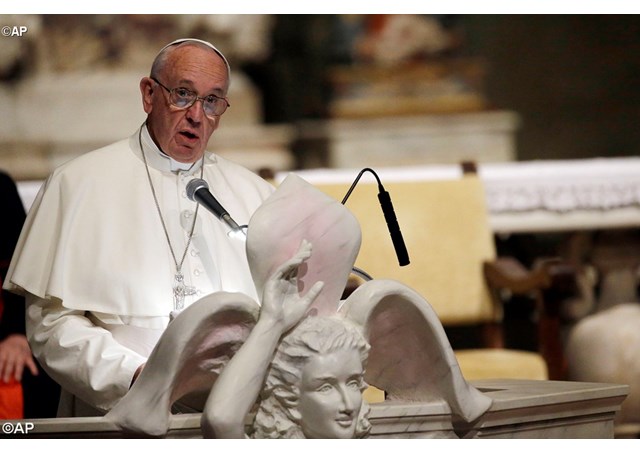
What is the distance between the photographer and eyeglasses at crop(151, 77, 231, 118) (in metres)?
3.88

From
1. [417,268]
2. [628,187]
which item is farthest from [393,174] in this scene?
[628,187]

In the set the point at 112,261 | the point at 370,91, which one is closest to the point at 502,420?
the point at 112,261

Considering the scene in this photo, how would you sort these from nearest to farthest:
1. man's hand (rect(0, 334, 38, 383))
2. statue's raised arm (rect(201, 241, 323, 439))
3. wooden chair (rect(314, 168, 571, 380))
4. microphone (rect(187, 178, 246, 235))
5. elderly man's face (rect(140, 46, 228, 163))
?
statue's raised arm (rect(201, 241, 323, 439)) → microphone (rect(187, 178, 246, 235)) → elderly man's face (rect(140, 46, 228, 163)) → man's hand (rect(0, 334, 38, 383)) → wooden chair (rect(314, 168, 571, 380))

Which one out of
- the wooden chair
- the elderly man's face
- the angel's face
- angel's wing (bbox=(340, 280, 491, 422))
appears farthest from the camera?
the wooden chair

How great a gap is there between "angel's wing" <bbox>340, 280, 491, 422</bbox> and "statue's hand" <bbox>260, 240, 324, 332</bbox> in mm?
157

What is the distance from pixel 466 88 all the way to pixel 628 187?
7.53ft

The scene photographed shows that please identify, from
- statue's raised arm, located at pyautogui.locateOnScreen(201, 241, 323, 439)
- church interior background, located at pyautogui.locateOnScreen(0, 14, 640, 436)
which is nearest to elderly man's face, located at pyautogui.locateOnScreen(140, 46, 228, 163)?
statue's raised arm, located at pyautogui.locateOnScreen(201, 241, 323, 439)

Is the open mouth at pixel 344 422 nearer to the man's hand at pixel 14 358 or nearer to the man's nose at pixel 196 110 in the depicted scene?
the man's nose at pixel 196 110

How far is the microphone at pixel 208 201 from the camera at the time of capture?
3426 millimetres

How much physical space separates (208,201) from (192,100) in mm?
516

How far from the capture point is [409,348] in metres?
3.16

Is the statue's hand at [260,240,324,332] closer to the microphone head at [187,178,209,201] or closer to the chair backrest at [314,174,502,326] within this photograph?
the microphone head at [187,178,209,201]

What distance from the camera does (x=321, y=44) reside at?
327 inches

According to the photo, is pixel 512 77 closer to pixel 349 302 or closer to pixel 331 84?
pixel 331 84
